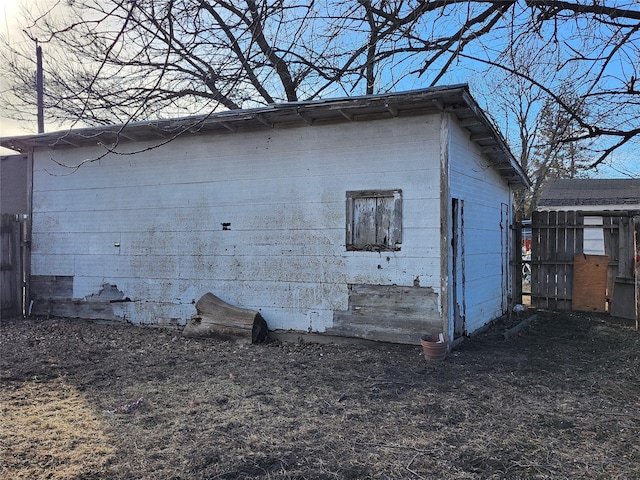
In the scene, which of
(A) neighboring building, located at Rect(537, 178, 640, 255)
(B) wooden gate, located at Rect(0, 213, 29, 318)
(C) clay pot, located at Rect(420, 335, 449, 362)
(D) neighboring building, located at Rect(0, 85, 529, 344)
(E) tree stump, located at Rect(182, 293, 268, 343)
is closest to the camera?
(C) clay pot, located at Rect(420, 335, 449, 362)

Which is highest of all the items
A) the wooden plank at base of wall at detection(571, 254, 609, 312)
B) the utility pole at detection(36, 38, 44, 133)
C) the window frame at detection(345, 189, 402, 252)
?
the utility pole at detection(36, 38, 44, 133)

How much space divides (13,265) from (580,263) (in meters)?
10.7

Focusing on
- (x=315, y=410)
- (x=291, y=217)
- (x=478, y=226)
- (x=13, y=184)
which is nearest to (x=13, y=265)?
(x=291, y=217)

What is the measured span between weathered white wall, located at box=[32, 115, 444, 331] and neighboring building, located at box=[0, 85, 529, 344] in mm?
19

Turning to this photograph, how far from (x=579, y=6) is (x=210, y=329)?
5945 millimetres

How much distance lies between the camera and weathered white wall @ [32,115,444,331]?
20.8 ft

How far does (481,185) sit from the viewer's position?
7918mm

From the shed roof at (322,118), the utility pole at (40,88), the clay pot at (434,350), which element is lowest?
the clay pot at (434,350)

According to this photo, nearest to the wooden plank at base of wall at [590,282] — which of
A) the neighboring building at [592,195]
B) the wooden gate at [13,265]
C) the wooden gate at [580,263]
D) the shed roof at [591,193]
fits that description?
the wooden gate at [580,263]

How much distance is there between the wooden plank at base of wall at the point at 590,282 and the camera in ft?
30.4

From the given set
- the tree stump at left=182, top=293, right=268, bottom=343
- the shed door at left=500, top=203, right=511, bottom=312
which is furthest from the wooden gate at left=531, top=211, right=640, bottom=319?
the tree stump at left=182, top=293, right=268, bottom=343

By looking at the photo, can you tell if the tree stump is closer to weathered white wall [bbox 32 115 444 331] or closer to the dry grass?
weathered white wall [bbox 32 115 444 331]

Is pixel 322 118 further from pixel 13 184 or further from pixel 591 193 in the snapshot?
pixel 13 184

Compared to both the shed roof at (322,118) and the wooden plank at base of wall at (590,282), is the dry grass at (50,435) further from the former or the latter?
the wooden plank at base of wall at (590,282)
